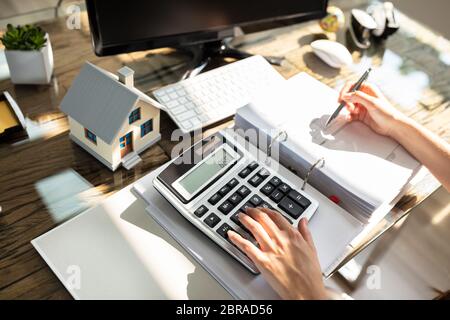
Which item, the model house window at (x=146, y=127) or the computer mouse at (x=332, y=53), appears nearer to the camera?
the model house window at (x=146, y=127)

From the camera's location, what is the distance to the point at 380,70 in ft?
4.17

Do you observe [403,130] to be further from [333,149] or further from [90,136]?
[90,136]

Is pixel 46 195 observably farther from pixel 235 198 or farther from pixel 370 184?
pixel 370 184

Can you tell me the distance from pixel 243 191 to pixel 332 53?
1.96ft

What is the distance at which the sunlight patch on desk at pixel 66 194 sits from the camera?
0.83 m

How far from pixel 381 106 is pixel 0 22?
1.01 meters

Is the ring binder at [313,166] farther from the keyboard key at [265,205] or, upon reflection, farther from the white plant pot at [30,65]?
the white plant pot at [30,65]

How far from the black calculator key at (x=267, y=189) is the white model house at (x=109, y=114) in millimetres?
275

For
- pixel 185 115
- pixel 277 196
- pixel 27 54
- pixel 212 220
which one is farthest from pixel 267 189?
pixel 27 54

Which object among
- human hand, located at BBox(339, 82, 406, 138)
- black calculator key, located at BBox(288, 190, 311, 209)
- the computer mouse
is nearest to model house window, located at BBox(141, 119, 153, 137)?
black calculator key, located at BBox(288, 190, 311, 209)

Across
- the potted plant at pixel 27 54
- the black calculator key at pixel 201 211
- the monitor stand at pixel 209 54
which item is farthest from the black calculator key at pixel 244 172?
the potted plant at pixel 27 54

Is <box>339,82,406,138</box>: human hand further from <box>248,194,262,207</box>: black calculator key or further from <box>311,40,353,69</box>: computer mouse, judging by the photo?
<box>248,194,262,207</box>: black calculator key

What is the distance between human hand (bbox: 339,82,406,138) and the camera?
3.16 feet
